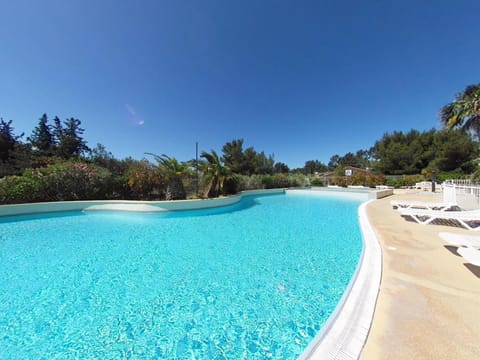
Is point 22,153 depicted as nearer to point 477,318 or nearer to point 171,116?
point 171,116

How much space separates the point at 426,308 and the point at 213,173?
993cm

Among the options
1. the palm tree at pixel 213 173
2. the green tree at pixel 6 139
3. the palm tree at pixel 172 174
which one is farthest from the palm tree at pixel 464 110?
the green tree at pixel 6 139

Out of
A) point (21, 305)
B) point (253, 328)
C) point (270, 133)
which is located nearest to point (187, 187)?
point (21, 305)

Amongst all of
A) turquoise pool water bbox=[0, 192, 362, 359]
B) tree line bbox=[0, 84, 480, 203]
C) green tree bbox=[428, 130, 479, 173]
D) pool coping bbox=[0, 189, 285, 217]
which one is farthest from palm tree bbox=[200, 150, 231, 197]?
green tree bbox=[428, 130, 479, 173]

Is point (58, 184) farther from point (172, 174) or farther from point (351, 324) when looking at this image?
point (351, 324)

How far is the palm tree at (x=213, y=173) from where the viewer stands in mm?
10836

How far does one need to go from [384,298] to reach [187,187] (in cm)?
1063

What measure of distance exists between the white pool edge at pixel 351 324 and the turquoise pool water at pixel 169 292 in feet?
1.29

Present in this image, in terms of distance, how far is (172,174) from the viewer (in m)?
9.98

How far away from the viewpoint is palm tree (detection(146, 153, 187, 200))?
32.5 feet

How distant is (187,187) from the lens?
11.2 meters

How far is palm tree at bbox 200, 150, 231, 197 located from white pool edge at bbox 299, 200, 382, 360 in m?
9.10

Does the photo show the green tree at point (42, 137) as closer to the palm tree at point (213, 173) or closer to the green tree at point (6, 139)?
the green tree at point (6, 139)

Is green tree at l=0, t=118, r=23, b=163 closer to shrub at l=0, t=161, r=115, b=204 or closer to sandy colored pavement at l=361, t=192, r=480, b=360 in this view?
shrub at l=0, t=161, r=115, b=204
